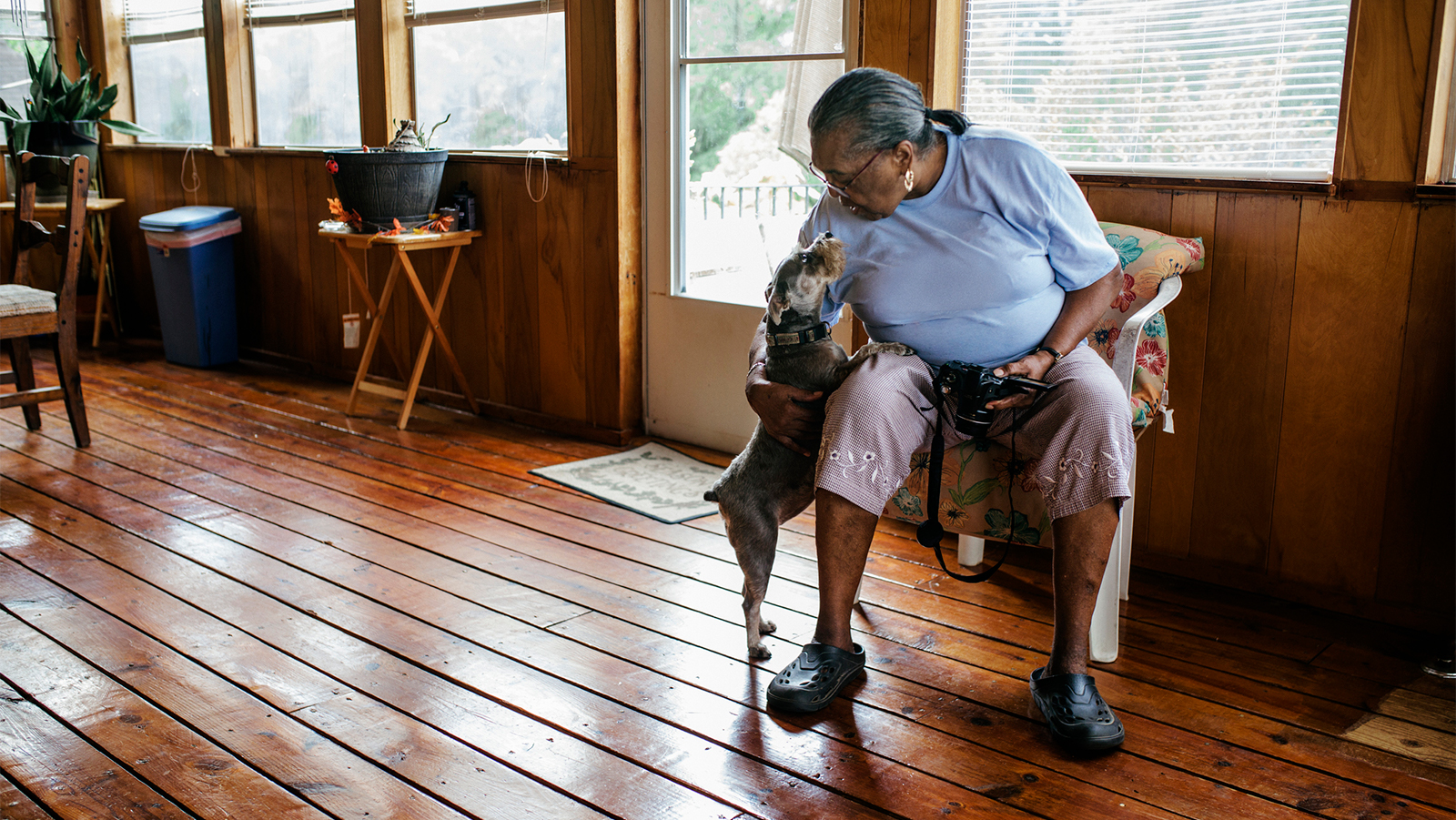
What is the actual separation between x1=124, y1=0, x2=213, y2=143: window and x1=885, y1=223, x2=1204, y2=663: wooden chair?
449 cm

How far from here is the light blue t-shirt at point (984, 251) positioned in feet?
6.48

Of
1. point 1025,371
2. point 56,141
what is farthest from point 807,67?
point 56,141

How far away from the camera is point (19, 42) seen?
563 centimetres

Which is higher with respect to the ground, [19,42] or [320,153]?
[19,42]

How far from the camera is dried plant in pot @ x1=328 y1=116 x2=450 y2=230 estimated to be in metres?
3.71

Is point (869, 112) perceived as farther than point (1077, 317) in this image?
No

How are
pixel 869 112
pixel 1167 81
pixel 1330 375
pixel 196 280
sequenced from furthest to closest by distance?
pixel 196 280 < pixel 1167 81 < pixel 1330 375 < pixel 869 112

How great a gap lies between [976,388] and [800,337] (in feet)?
1.08

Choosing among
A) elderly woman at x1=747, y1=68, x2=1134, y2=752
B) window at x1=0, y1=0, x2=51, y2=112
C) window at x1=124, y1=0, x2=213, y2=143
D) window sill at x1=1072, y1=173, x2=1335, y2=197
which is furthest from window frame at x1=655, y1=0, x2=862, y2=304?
window at x1=0, y1=0, x2=51, y2=112

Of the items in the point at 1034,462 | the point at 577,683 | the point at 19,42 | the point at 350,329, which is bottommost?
the point at 577,683

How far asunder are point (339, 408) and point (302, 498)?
3.97ft

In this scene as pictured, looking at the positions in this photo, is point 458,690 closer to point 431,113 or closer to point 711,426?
point 711,426

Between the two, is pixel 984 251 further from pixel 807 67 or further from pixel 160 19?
pixel 160 19

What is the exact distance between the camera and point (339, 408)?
4332mm
